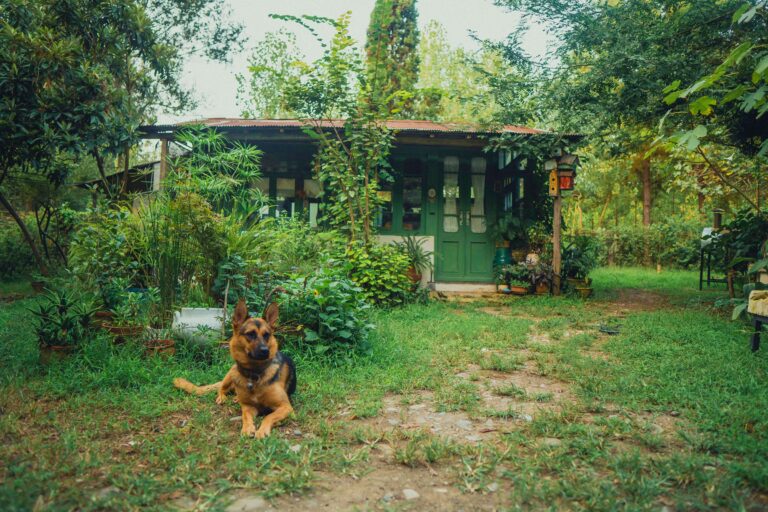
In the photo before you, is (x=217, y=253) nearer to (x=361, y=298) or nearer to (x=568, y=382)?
(x=361, y=298)

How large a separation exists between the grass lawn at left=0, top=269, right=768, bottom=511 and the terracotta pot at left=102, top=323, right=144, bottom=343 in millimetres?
165

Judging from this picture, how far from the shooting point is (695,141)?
1.90m

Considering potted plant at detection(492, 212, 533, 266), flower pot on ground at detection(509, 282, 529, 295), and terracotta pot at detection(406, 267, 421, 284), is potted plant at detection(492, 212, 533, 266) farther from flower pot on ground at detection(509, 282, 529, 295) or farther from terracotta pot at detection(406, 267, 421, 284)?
terracotta pot at detection(406, 267, 421, 284)

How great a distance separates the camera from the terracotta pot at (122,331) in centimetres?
412

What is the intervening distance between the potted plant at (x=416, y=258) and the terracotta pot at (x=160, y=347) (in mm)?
4922

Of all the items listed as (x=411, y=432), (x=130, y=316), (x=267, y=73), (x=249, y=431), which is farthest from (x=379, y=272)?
(x=267, y=73)

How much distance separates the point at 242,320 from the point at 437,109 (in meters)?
22.1

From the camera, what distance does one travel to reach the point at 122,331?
163 inches

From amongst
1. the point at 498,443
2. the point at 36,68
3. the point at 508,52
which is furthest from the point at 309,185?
the point at 498,443

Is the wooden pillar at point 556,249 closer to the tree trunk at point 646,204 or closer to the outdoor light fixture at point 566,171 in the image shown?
the outdoor light fixture at point 566,171

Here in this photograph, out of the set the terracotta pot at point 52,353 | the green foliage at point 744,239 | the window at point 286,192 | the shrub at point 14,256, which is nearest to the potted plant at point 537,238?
the green foliage at point 744,239

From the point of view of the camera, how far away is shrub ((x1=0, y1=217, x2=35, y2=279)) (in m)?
10.4

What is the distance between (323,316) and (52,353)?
7.19 ft

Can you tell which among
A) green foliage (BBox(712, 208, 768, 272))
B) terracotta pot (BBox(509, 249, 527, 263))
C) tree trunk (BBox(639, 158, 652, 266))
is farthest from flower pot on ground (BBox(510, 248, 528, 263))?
tree trunk (BBox(639, 158, 652, 266))
